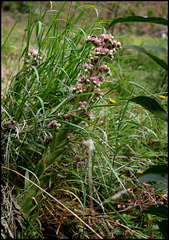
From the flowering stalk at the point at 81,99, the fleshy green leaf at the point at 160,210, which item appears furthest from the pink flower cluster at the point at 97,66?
the fleshy green leaf at the point at 160,210

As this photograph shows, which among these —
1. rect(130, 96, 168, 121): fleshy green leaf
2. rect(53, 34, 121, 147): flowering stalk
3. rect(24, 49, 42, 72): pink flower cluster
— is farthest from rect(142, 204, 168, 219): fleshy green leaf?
rect(24, 49, 42, 72): pink flower cluster

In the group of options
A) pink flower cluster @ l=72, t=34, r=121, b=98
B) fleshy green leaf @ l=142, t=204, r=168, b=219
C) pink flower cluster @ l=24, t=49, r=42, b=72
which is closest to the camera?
fleshy green leaf @ l=142, t=204, r=168, b=219

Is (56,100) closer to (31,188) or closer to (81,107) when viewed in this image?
(81,107)

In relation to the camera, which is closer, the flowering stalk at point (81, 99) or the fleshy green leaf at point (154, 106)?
the fleshy green leaf at point (154, 106)

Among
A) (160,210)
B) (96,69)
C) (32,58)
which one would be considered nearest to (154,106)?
(160,210)

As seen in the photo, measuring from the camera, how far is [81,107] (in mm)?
895

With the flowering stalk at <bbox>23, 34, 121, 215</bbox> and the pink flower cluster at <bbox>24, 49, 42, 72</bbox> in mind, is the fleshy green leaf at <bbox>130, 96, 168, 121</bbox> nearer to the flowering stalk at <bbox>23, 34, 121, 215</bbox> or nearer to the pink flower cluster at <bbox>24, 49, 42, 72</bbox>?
the flowering stalk at <bbox>23, 34, 121, 215</bbox>

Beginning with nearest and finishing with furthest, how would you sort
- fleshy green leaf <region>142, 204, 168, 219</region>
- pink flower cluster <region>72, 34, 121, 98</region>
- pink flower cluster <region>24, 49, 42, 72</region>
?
fleshy green leaf <region>142, 204, 168, 219</region>
pink flower cluster <region>72, 34, 121, 98</region>
pink flower cluster <region>24, 49, 42, 72</region>

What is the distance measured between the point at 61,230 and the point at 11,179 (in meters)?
0.31

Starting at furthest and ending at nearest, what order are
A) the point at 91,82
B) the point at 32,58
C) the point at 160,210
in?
the point at 32,58 < the point at 91,82 < the point at 160,210

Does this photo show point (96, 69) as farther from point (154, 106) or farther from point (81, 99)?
point (154, 106)

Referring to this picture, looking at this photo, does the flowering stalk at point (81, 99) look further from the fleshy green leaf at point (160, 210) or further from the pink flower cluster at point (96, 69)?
the fleshy green leaf at point (160, 210)

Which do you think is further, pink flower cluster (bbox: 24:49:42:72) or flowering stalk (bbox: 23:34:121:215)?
pink flower cluster (bbox: 24:49:42:72)

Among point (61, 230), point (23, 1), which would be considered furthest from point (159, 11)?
point (61, 230)
